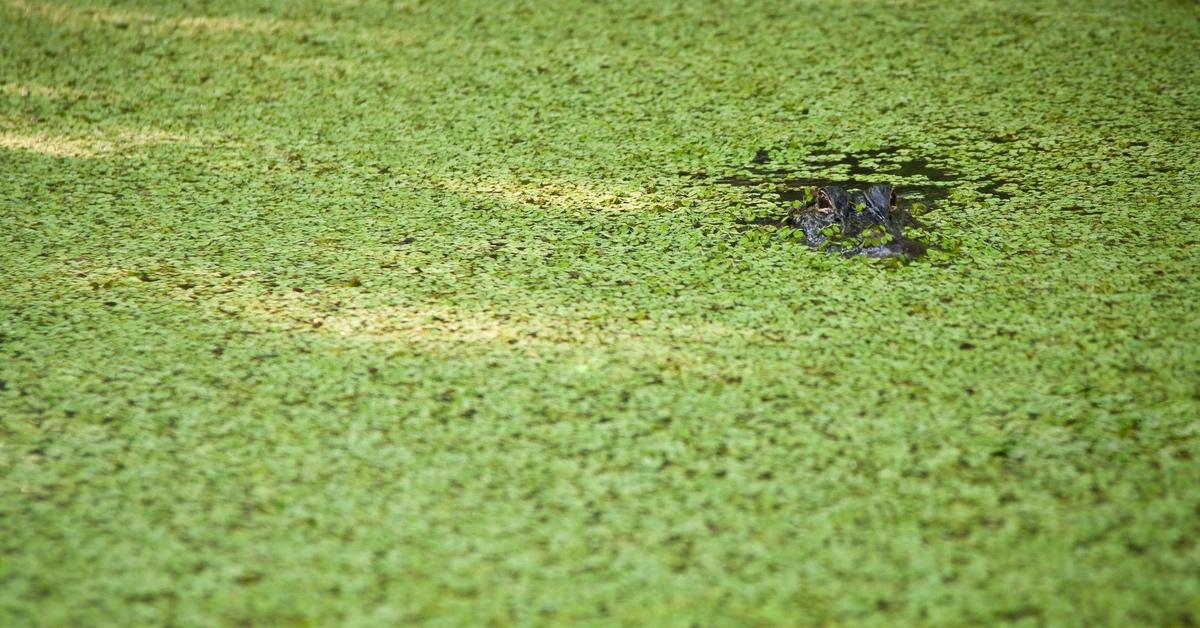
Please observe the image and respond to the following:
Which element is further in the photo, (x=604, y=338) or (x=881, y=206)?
(x=881, y=206)

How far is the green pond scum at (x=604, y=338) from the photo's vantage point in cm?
119

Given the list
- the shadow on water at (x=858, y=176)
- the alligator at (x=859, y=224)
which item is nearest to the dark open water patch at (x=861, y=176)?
the shadow on water at (x=858, y=176)

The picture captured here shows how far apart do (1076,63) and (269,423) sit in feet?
7.45

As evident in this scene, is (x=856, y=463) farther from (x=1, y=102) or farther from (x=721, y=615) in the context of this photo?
(x=1, y=102)

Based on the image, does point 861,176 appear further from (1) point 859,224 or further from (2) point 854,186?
(1) point 859,224

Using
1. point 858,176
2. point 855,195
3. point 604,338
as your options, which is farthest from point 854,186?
point 604,338

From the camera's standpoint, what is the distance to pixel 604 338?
1688 millimetres

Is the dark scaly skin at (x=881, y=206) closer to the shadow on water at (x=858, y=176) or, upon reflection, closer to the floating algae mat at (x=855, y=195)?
the floating algae mat at (x=855, y=195)

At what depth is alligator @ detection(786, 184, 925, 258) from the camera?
192cm

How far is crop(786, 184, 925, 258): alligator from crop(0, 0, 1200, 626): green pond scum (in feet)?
0.12

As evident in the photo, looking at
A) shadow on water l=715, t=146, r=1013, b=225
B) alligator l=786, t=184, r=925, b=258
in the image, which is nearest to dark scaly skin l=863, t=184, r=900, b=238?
alligator l=786, t=184, r=925, b=258

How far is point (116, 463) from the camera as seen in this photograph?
1393 mm

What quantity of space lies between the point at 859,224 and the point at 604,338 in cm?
56

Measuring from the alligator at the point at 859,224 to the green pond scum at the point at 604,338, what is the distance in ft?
0.12
